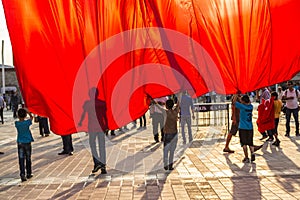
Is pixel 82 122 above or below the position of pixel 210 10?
below

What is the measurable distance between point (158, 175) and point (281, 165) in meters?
2.78

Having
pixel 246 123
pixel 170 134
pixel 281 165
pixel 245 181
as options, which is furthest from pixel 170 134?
pixel 281 165

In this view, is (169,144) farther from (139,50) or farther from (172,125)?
(139,50)

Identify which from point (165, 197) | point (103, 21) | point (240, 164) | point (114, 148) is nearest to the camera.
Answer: point (103, 21)

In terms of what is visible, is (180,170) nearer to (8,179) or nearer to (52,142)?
(8,179)

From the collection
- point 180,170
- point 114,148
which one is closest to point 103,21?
point 180,170

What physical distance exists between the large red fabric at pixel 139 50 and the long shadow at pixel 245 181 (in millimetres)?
3051

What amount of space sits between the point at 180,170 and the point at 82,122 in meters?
5.02

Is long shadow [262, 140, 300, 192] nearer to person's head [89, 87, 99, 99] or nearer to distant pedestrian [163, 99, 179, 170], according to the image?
distant pedestrian [163, 99, 179, 170]

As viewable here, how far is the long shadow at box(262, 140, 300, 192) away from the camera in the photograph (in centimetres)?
750

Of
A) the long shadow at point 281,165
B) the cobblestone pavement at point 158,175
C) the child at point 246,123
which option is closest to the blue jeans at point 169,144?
the cobblestone pavement at point 158,175

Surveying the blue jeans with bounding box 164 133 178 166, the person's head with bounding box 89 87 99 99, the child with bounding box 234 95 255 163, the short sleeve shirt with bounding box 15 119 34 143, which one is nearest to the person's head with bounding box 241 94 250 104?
the child with bounding box 234 95 255 163

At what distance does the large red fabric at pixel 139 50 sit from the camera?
4.11 m

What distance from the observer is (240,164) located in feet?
31.0
